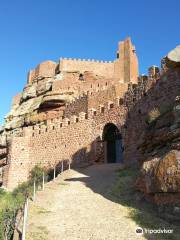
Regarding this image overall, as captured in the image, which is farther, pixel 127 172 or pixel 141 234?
pixel 127 172

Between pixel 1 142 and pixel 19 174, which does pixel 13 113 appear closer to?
pixel 1 142

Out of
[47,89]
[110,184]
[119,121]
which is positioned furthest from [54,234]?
[47,89]

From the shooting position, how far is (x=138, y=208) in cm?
1316

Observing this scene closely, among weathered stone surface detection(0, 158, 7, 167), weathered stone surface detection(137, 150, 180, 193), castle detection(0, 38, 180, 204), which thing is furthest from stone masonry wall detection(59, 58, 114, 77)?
weathered stone surface detection(137, 150, 180, 193)

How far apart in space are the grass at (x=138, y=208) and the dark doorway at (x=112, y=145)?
6.96m

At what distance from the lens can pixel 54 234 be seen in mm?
11188

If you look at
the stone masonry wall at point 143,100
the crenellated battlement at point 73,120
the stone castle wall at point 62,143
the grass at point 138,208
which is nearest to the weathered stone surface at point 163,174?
the grass at point 138,208

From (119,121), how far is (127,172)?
5.78 metres

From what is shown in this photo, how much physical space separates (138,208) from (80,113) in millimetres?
14493

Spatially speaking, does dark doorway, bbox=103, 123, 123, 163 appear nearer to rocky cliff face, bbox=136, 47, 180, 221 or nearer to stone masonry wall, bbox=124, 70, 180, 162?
stone masonry wall, bbox=124, 70, 180, 162

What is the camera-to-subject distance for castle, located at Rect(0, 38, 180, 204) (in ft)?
72.7

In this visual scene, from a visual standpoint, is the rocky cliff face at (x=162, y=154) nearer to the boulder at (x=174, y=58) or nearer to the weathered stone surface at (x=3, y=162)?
the boulder at (x=174, y=58)

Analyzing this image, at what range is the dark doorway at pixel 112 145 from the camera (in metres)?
24.8

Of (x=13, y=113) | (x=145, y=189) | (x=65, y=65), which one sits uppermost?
(x=65, y=65)
